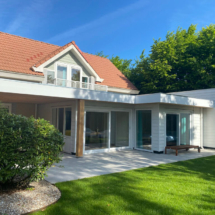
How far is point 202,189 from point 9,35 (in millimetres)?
15065

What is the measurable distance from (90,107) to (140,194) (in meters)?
6.40

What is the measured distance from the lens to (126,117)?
1259cm

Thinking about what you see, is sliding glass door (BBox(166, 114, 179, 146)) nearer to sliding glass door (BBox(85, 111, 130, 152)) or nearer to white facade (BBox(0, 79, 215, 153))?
white facade (BBox(0, 79, 215, 153))

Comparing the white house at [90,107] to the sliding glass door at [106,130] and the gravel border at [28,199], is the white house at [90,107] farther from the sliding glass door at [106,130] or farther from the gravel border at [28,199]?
the gravel border at [28,199]

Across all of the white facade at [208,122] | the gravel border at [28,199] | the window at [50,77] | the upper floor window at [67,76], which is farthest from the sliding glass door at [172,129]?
the gravel border at [28,199]

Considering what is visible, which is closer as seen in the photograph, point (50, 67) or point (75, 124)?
point (75, 124)

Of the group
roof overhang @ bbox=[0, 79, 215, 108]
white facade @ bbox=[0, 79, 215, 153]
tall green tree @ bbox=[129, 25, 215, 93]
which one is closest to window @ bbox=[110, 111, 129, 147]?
white facade @ bbox=[0, 79, 215, 153]

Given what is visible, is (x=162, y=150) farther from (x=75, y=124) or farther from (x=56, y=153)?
(x=56, y=153)

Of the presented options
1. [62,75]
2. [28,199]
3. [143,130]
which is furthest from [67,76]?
[28,199]

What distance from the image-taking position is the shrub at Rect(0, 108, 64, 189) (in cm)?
426

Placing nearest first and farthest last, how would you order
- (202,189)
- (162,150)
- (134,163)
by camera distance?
(202,189) < (134,163) < (162,150)

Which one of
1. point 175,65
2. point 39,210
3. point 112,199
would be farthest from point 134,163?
point 175,65

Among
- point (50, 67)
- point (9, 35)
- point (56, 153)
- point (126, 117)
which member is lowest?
point (56, 153)

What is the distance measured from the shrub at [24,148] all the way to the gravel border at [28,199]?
1.05 feet
